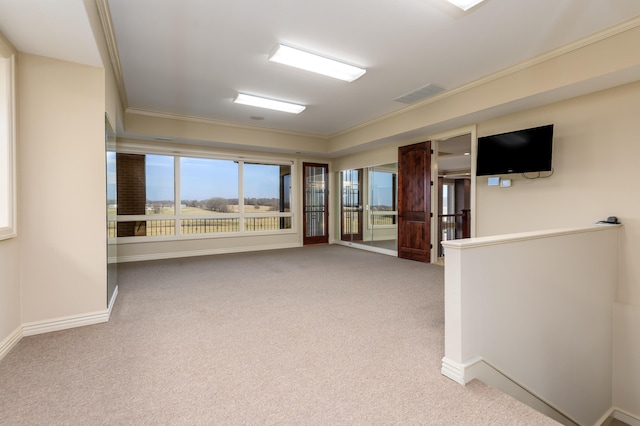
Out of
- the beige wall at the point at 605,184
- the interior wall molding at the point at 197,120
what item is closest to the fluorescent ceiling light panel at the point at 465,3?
the beige wall at the point at 605,184

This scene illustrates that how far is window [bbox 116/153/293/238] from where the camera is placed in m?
5.86

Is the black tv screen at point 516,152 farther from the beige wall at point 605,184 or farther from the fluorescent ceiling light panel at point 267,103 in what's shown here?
the fluorescent ceiling light panel at point 267,103

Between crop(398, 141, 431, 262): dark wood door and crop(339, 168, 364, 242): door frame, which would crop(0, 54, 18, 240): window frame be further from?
crop(339, 168, 364, 242): door frame

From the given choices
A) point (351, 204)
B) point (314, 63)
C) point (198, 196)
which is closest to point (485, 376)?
point (314, 63)

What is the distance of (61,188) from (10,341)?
4.16 feet

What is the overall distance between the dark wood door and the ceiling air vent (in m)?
1.07

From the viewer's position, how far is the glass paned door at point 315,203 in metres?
7.74

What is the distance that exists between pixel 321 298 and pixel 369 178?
4.76 m

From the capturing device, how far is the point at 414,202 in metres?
5.75

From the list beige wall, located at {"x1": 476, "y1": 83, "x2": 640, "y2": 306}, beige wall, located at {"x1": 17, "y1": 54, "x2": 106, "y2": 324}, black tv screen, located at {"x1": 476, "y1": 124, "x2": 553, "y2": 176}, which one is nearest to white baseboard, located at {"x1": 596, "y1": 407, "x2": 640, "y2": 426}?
beige wall, located at {"x1": 476, "y1": 83, "x2": 640, "y2": 306}

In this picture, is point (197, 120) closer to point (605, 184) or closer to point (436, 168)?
point (436, 168)

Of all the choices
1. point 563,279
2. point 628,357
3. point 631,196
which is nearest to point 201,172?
point 563,279

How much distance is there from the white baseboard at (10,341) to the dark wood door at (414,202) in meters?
5.48

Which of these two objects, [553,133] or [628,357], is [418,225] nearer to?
[553,133]
